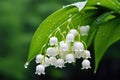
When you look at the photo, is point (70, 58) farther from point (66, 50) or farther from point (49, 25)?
point (49, 25)

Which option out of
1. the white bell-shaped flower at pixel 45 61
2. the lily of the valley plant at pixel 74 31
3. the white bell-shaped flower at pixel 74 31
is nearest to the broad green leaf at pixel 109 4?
the lily of the valley plant at pixel 74 31

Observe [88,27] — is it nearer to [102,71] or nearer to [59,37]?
[59,37]

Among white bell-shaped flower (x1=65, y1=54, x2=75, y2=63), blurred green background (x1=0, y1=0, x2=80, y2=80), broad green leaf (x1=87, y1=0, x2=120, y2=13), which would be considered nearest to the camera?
white bell-shaped flower (x1=65, y1=54, x2=75, y2=63)

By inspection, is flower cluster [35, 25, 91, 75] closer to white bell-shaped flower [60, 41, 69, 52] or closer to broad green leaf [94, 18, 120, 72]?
white bell-shaped flower [60, 41, 69, 52]

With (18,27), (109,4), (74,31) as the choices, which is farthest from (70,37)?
(18,27)

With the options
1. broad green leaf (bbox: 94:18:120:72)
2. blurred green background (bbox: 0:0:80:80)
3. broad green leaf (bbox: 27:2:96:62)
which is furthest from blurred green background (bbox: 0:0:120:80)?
broad green leaf (bbox: 27:2:96:62)

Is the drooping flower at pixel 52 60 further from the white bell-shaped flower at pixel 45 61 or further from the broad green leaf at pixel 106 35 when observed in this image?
the broad green leaf at pixel 106 35
